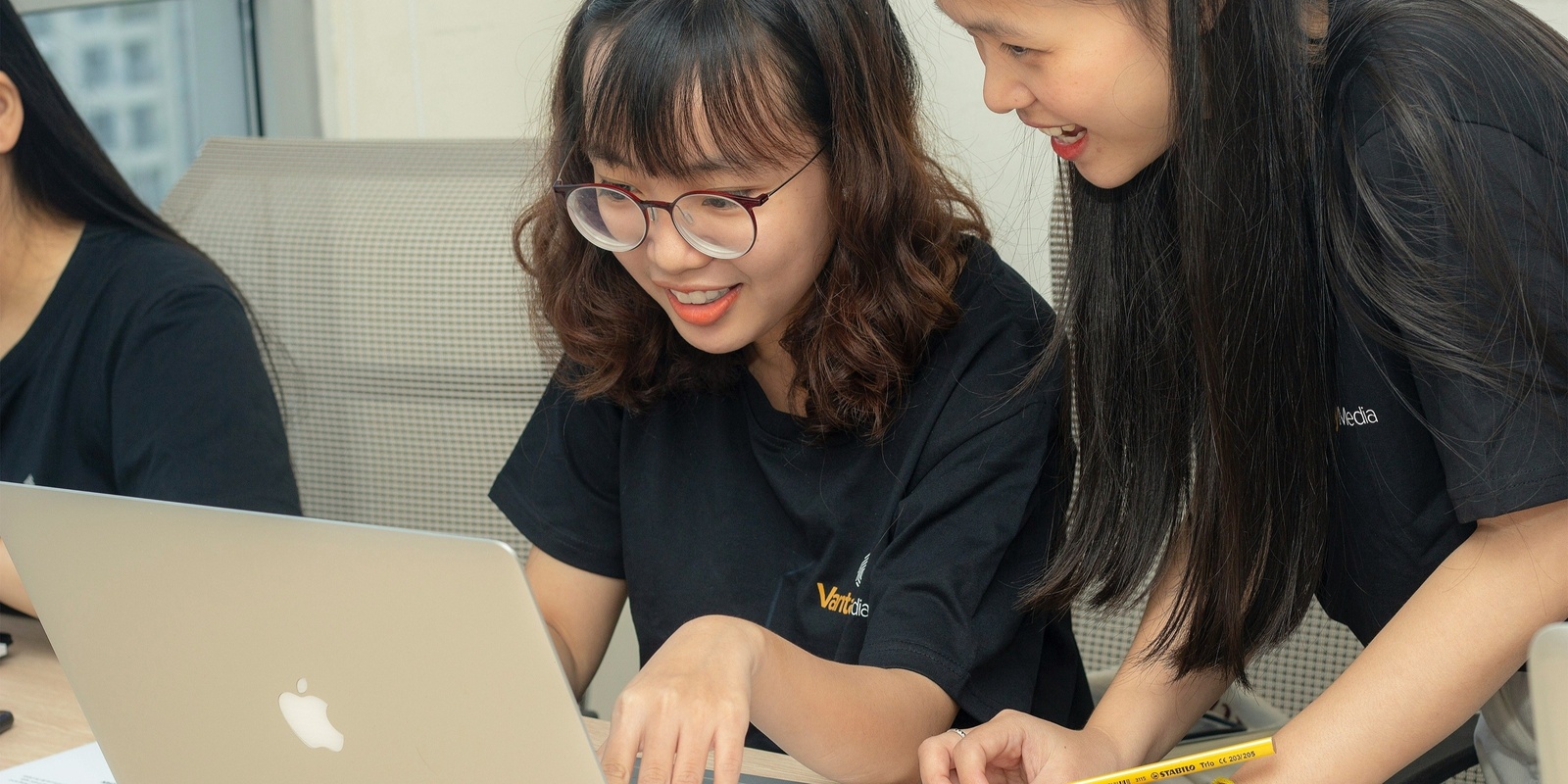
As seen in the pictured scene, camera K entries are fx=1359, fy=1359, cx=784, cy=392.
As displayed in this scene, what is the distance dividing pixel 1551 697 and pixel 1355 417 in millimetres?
418

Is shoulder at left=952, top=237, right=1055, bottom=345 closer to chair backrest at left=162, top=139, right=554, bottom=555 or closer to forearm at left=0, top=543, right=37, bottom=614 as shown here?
chair backrest at left=162, top=139, right=554, bottom=555

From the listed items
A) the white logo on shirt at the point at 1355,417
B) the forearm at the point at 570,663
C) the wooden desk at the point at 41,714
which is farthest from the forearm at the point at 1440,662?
the forearm at the point at 570,663

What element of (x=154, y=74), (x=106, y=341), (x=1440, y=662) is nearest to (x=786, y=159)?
(x=1440, y=662)

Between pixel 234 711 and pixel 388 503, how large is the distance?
110 cm

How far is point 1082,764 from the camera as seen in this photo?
0.87 m

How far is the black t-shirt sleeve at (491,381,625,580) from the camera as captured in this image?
1.23 m

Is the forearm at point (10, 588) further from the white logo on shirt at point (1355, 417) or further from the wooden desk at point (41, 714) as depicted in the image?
the white logo on shirt at point (1355, 417)

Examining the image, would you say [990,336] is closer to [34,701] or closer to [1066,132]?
[1066,132]

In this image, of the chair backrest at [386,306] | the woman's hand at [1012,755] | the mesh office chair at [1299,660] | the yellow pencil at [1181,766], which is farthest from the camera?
the chair backrest at [386,306]

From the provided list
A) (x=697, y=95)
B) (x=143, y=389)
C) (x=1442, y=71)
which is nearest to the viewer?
(x=1442, y=71)

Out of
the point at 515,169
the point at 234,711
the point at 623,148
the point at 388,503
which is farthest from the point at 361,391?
the point at 234,711

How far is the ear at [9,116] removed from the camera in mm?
1351

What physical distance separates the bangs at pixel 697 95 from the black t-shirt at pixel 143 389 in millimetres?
550

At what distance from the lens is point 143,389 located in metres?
1.34
